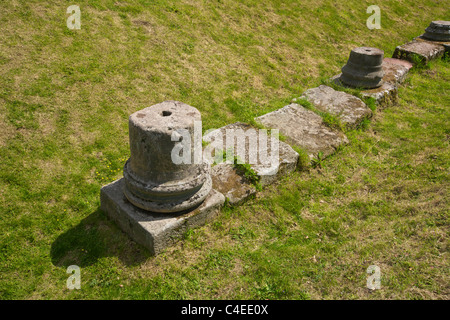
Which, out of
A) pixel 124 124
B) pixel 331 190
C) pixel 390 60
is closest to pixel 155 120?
pixel 124 124

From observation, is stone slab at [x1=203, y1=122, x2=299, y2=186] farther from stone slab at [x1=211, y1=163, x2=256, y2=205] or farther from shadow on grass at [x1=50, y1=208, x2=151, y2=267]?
shadow on grass at [x1=50, y1=208, x2=151, y2=267]

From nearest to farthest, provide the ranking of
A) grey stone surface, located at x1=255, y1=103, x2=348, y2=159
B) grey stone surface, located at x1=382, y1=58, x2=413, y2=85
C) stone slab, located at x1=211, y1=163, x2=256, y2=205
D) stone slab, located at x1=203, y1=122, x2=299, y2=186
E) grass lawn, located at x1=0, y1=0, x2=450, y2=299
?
grass lawn, located at x1=0, y1=0, x2=450, y2=299 < stone slab, located at x1=211, y1=163, x2=256, y2=205 < stone slab, located at x1=203, y1=122, x2=299, y2=186 < grey stone surface, located at x1=255, y1=103, x2=348, y2=159 < grey stone surface, located at x1=382, y1=58, x2=413, y2=85

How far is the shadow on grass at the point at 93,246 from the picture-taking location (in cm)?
383

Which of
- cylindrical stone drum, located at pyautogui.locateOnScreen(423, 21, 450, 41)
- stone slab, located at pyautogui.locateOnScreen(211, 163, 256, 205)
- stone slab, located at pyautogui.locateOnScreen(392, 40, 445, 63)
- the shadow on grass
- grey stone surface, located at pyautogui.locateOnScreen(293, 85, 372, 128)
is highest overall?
cylindrical stone drum, located at pyautogui.locateOnScreen(423, 21, 450, 41)

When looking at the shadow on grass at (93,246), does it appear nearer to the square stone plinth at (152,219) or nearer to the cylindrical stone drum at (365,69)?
the square stone plinth at (152,219)

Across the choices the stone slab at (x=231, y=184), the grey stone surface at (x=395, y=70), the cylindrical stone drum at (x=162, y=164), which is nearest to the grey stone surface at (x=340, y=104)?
the grey stone surface at (x=395, y=70)

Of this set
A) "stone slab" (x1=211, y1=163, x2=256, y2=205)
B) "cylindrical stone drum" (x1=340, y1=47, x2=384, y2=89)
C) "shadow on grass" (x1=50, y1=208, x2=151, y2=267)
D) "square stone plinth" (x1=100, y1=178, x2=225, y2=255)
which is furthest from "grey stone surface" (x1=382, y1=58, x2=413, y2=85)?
"shadow on grass" (x1=50, y1=208, x2=151, y2=267)

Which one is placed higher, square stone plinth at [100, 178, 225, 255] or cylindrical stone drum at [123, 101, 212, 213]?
cylindrical stone drum at [123, 101, 212, 213]

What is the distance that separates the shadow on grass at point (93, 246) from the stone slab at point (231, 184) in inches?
52.4

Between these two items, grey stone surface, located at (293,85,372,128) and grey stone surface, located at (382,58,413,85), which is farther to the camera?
grey stone surface, located at (382,58,413,85)

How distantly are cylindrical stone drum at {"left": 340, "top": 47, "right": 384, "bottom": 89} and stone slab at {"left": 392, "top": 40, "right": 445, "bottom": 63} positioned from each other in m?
2.52

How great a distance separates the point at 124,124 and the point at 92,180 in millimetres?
1330

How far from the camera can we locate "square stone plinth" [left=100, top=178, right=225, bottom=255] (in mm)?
3760

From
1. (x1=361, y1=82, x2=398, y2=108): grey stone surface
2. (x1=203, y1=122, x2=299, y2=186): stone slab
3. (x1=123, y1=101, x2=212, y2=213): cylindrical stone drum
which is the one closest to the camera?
(x1=123, y1=101, x2=212, y2=213): cylindrical stone drum
